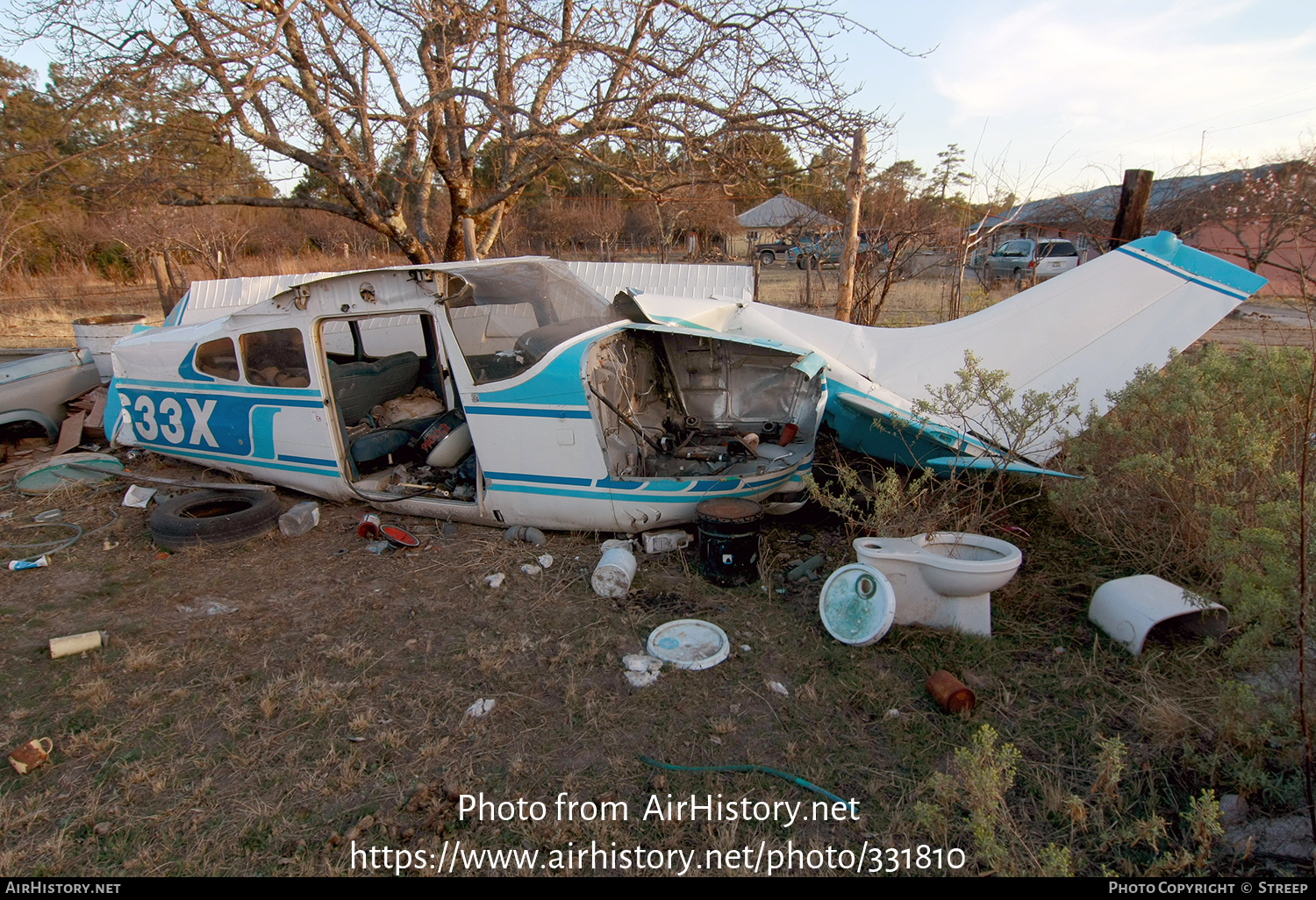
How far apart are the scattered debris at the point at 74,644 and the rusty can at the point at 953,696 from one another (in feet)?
16.0

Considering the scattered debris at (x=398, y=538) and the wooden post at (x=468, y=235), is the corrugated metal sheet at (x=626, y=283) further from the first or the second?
the scattered debris at (x=398, y=538)

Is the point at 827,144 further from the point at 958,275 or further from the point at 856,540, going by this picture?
the point at 856,540

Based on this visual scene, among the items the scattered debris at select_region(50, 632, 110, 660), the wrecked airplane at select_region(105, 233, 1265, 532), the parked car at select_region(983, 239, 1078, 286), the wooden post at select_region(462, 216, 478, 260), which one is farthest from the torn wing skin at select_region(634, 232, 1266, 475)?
the parked car at select_region(983, 239, 1078, 286)

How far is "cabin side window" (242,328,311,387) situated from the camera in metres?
5.44

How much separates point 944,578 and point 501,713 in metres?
2.49

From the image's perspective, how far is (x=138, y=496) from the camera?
613 centimetres

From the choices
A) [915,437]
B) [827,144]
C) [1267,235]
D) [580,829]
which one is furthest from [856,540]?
[1267,235]

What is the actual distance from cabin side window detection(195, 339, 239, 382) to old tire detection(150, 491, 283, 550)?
107 centimetres

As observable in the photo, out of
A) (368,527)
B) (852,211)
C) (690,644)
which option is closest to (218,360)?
(368,527)

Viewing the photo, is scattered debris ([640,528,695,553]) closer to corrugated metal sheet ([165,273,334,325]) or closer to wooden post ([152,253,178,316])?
corrugated metal sheet ([165,273,334,325])

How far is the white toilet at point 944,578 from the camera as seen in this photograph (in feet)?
11.6

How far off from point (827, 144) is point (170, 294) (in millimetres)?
16172

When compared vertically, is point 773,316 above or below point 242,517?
above

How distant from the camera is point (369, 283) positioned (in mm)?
5129
